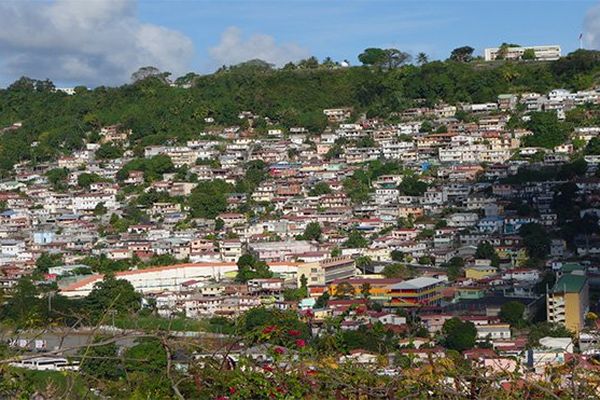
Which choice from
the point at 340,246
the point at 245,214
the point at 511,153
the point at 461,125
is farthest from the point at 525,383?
the point at 461,125

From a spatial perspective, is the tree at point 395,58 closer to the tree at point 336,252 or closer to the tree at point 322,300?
the tree at point 336,252

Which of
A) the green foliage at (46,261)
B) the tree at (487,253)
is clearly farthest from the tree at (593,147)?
the green foliage at (46,261)

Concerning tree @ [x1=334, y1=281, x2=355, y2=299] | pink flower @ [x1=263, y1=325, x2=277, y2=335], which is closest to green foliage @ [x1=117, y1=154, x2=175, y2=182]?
tree @ [x1=334, y1=281, x2=355, y2=299]

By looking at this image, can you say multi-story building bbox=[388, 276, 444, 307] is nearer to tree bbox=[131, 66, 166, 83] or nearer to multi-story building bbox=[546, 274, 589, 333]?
multi-story building bbox=[546, 274, 589, 333]

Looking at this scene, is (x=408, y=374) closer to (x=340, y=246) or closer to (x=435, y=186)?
(x=340, y=246)

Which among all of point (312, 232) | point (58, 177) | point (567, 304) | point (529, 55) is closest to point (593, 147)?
point (312, 232)
